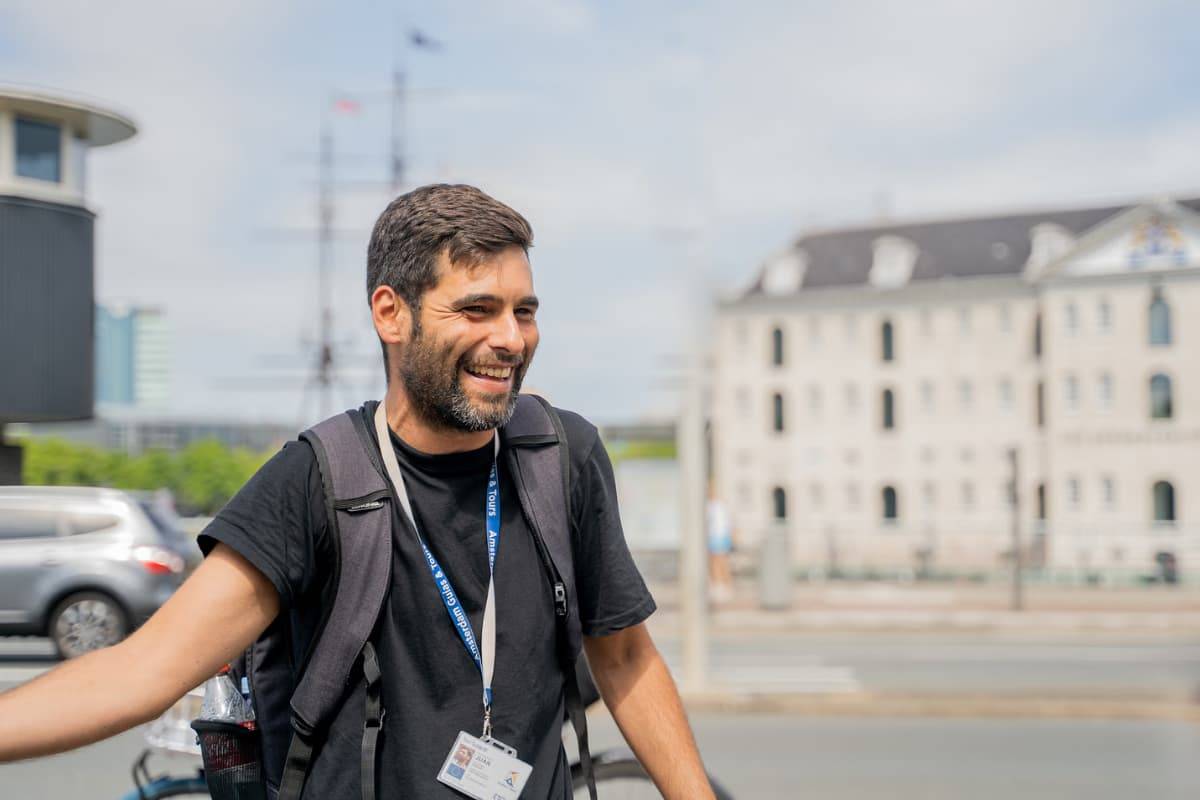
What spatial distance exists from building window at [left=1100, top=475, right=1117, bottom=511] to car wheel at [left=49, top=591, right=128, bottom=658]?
200 feet

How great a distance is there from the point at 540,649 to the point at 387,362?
0.50 m

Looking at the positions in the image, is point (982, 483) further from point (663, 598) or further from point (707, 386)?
point (707, 386)

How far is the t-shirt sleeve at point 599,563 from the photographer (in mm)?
2082

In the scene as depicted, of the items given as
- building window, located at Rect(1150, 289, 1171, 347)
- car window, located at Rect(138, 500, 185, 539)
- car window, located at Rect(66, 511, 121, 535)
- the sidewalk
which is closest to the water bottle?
car window, located at Rect(66, 511, 121, 535)

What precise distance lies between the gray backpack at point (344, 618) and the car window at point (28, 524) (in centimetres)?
103

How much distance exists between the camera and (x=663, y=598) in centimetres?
1919

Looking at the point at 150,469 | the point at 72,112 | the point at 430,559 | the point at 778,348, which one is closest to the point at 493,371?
the point at 430,559

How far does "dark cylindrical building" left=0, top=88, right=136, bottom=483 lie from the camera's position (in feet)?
7.91

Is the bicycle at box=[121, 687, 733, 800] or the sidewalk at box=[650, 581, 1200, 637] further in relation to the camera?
the sidewalk at box=[650, 581, 1200, 637]

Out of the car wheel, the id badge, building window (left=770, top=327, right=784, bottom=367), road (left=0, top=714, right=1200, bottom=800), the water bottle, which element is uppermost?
building window (left=770, top=327, right=784, bottom=367)

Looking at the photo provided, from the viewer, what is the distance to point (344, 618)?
1862 millimetres

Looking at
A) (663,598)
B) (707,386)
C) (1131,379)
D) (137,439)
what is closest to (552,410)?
(137,439)

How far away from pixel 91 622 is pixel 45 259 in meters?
2.39

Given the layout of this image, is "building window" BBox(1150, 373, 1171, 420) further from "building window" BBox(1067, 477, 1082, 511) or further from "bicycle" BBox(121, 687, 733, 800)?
"bicycle" BBox(121, 687, 733, 800)
